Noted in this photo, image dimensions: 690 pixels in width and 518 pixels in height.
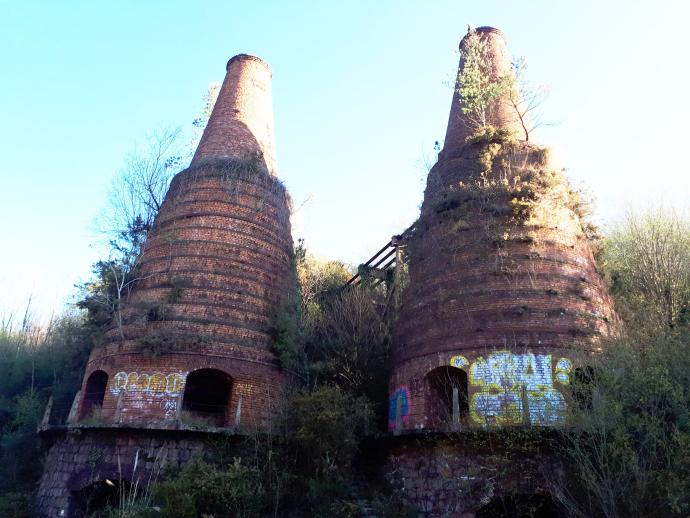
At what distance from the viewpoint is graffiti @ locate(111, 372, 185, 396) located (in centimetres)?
1291

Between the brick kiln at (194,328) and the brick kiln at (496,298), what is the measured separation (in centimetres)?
384

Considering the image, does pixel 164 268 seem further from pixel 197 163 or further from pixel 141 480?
pixel 141 480

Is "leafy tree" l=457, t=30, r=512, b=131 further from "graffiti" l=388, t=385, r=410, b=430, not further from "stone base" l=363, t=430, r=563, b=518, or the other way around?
"stone base" l=363, t=430, r=563, b=518

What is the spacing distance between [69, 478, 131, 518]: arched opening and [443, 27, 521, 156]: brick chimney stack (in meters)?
11.6

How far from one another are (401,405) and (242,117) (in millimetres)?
10787

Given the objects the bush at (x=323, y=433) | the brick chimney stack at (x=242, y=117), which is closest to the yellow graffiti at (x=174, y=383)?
the bush at (x=323, y=433)

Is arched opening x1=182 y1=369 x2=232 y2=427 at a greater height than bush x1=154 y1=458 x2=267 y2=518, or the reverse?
arched opening x1=182 y1=369 x2=232 y2=427

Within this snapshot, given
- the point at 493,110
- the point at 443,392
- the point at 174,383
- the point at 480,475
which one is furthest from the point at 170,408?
the point at 493,110

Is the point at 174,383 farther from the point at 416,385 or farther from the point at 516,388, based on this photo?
the point at 516,388

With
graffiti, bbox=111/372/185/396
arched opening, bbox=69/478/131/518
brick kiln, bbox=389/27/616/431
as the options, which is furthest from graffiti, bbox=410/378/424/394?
arched opening, bbox=69/478/131/518

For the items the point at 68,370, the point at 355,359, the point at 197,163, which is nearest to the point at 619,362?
the point at 355,359

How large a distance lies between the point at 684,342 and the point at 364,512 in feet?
21.0

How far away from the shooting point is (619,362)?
970cm

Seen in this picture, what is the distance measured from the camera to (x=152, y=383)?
12992 millimetres
